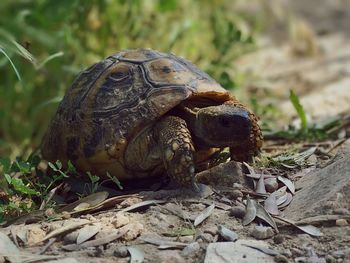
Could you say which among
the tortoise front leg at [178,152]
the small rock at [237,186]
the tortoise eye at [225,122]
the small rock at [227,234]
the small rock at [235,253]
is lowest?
the small rock at [235,253]

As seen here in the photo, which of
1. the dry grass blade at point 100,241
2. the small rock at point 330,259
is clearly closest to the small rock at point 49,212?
the dry grass blade at point 100,241

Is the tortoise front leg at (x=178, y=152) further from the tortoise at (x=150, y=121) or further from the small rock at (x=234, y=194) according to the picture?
→ the small rock at (x=234, y=194)

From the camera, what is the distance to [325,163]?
3.08m

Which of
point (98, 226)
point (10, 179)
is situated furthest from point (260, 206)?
point (10, 179)

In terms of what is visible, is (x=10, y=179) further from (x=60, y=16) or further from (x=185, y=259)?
(x=60, y=16)

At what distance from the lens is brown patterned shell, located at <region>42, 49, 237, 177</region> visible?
9.66 ft

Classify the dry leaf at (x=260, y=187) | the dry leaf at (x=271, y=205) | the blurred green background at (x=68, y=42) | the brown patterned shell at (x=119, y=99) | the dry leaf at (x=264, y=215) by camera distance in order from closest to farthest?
1. the dry leaf at (x=264, y=215)
2. the dry leaf at (x=271, y=205)
3. the dry leaf at (x=260, y=187)
4. the brown patterned shell at (x=119, y=99)
5. the blurred green background at (x=68, y=42)

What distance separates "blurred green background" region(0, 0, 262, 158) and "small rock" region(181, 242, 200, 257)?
99.5 inches

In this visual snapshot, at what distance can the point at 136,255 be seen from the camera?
7.37 feet

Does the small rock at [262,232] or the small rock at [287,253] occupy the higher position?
the small rock at [262,232]

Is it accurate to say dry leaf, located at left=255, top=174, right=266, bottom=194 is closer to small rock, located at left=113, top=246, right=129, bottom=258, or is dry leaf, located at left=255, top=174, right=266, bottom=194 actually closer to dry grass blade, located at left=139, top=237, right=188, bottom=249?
dry grass blade, located at left=139, top=237, right=188, bottom=249

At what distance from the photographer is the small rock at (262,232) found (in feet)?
7.84

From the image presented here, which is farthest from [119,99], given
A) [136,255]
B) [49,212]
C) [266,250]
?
[266,250]

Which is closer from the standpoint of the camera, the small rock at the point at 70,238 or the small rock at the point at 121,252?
the small rock at the point at 121,252
